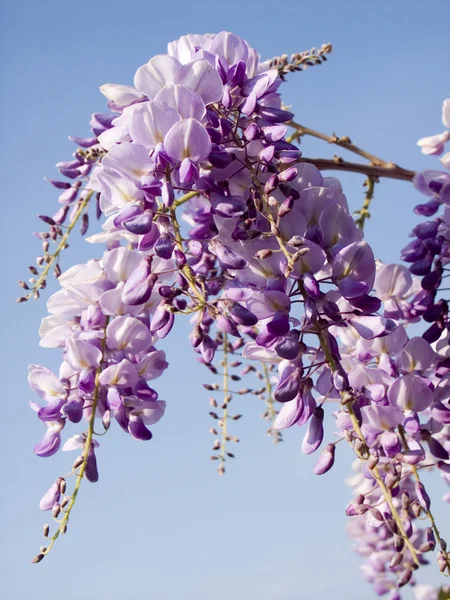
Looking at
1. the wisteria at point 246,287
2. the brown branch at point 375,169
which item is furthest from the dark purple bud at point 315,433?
the brown branch at point 375,169

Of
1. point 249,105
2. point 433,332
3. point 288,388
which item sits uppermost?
point 249,105

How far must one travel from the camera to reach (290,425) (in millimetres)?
1334

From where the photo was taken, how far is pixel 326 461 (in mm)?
1298

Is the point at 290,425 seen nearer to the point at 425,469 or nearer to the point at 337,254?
the point at 337,254

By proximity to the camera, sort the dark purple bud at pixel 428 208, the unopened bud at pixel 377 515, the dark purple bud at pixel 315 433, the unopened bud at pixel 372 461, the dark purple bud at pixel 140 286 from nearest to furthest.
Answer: the unopened bud at pixel 372 461, the unopened bud at pixel 377 515, the dark purple bud at pixel 315 433, the dark purple bud at pixel 140 286, the dark purple bud at pixel 428 208

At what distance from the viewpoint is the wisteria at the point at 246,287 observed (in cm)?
131

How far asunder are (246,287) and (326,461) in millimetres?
373

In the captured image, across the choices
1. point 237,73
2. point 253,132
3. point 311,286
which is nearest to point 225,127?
point 253,132

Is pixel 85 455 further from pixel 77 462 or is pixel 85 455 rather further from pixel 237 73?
pixel 237 73

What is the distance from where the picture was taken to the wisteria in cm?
131

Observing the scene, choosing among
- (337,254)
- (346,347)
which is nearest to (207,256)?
(346,347)

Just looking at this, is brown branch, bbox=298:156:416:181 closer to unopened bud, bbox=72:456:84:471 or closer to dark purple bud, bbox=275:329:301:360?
dark purple bud, bbox=275:329:301:360

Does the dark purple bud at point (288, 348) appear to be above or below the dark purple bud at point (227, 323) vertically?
below

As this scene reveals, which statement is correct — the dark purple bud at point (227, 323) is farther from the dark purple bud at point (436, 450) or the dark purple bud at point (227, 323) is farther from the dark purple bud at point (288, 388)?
the dark purple bud at point (436, 450)
